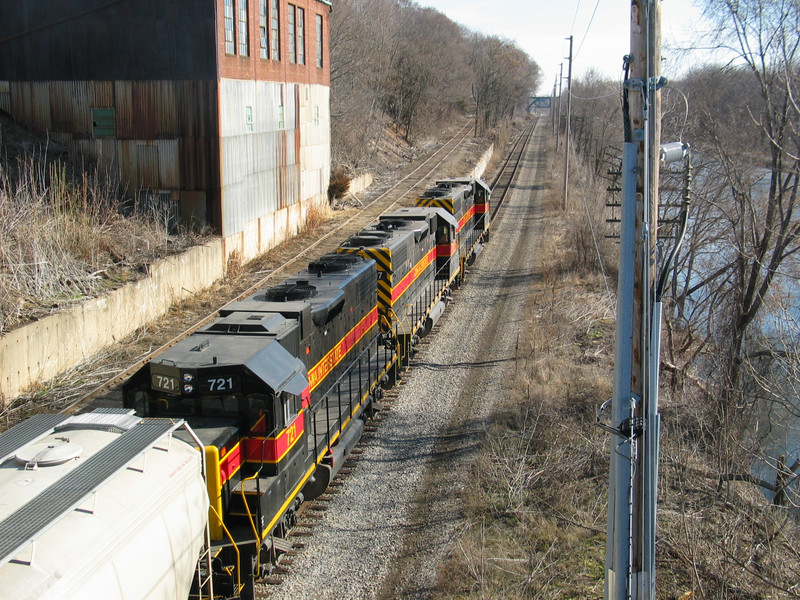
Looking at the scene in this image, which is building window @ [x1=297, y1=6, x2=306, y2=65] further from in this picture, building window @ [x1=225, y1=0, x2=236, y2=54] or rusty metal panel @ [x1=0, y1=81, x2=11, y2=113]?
rusty metal panel @ [x1=0, y1=81, x2=11, y2=113]

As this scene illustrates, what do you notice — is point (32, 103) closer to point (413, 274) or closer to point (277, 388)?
point (413, 274)

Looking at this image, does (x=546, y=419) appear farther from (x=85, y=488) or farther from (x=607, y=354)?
(x=85, y=488)

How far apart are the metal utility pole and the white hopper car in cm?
391

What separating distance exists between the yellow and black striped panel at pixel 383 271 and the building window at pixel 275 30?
1544cm

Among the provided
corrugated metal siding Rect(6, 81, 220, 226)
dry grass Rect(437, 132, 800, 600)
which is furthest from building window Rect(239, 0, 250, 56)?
dry grass Rect(437, 132, 800, 600)

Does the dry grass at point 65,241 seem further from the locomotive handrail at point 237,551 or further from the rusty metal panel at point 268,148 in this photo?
the locomotive handrail at point 237,551

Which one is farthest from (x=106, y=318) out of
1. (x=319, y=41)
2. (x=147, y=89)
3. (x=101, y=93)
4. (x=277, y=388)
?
(x=319, y=41)

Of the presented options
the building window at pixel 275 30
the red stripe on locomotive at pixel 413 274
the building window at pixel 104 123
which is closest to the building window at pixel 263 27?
the building window at pixel 275 30

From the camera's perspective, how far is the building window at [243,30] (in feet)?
81.0

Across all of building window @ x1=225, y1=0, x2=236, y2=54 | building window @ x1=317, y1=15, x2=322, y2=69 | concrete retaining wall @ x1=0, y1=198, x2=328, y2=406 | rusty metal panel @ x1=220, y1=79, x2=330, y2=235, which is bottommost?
concrete retaining wall @ x1=0, y1=198, x2=328, y2=406

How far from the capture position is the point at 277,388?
8.40 meters

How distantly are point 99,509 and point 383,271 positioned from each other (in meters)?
10.5

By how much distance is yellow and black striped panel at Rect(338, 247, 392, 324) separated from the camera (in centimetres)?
1548

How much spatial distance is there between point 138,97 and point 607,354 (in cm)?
1656
